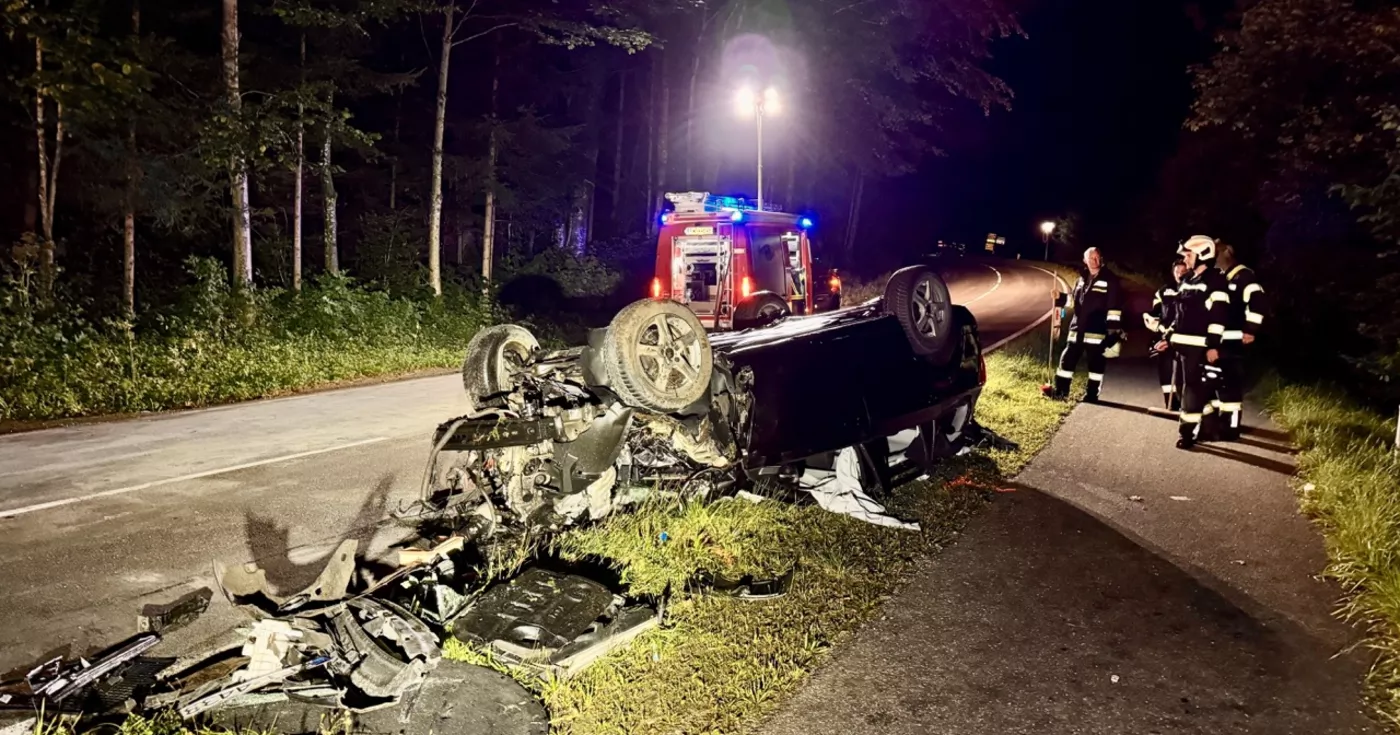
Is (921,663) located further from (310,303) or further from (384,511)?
(310,303)

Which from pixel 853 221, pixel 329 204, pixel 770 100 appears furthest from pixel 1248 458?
pixel 853 221

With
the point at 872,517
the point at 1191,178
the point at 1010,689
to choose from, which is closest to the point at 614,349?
the point at 872,517

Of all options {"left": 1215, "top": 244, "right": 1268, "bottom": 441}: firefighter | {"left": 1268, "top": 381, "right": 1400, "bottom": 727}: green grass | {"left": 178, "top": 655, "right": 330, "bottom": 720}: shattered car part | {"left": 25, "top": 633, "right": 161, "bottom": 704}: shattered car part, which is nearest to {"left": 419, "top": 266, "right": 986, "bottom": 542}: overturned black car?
{"left": 178, "top": 655, "right": 330, "bottom": 720}: shattered car part

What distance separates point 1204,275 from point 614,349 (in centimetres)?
616

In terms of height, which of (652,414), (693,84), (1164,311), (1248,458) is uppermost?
(693,84)

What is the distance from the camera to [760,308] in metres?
10.8

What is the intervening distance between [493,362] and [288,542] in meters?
1.70

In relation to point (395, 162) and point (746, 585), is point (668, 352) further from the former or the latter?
point (395, 162)

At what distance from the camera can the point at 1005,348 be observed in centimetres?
1375

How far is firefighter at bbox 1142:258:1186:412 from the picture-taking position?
8195 millimetres

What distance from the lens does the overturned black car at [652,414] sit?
4602mm

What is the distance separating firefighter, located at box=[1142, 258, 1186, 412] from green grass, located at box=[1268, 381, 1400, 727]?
3.43 ft

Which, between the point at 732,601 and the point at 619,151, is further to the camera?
the point at 619,151

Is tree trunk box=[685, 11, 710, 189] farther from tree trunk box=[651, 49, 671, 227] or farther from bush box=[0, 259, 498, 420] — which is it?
bush box=[0, 259, 498, 420]
